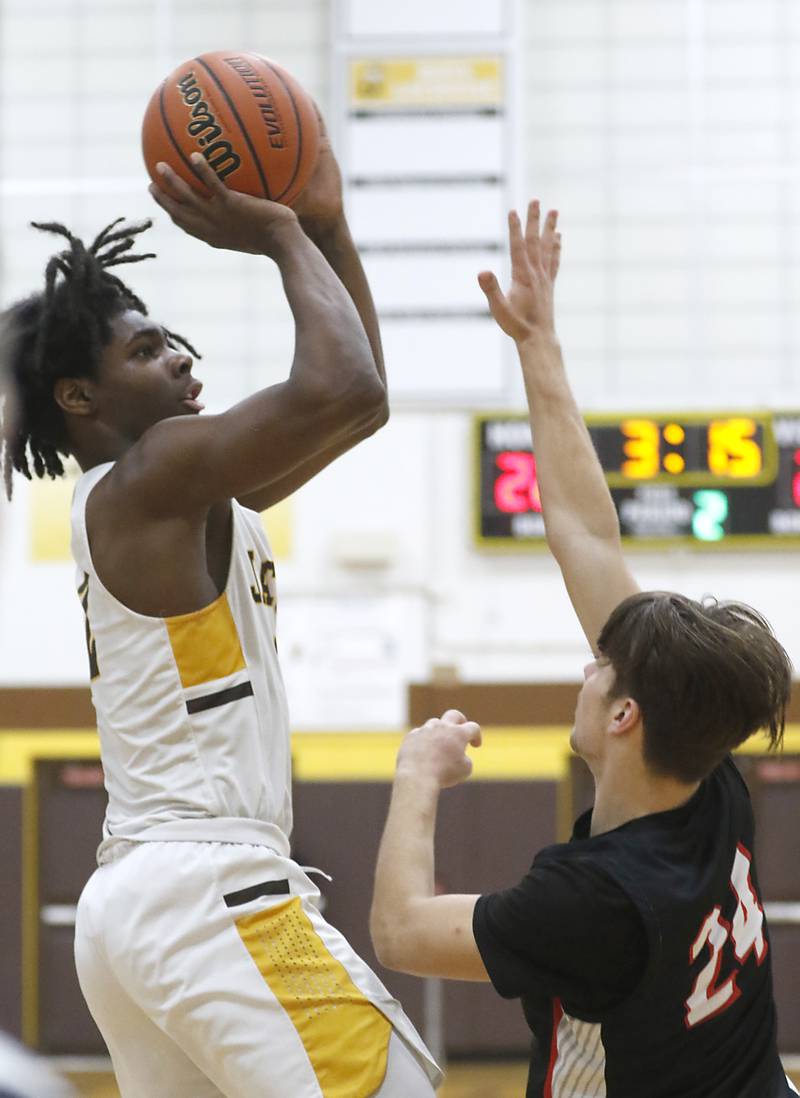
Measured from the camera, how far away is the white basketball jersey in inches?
84.7

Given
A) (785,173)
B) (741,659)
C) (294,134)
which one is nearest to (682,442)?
(785,173)

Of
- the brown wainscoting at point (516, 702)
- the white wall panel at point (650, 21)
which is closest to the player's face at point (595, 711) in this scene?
the brown wainscoting at point (516, 702)

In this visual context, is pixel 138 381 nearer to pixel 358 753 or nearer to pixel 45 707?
pixel 358 753

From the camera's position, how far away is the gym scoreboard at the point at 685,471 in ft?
23.1

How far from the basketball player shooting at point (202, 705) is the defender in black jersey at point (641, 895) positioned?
0.27m

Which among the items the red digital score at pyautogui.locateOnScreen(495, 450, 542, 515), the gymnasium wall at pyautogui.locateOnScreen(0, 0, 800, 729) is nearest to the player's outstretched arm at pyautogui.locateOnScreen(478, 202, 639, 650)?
the red digital score at pyautogui.locateOnScreen(495, 450, 542, 515)

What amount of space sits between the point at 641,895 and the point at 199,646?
748 millimetres

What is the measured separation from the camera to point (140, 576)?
2191 millimetres

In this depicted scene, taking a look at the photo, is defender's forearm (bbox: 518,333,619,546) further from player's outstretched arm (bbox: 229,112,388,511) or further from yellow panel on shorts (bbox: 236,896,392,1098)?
yellow panel on shorts (bbox: 236,896,392,1098)

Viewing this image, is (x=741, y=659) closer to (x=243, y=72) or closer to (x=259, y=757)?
(x=259, y=757)

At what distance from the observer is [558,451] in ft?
7.59

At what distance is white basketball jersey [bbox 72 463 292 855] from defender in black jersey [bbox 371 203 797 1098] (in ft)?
1.01

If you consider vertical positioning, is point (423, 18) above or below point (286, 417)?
above

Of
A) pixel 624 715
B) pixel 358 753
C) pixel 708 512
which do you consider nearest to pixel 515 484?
pixel 708 512
